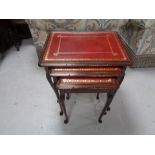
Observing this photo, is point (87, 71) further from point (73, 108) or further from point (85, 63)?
point (73, 108)

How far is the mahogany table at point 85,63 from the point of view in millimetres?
806

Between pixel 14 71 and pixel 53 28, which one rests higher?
pixel 53 28

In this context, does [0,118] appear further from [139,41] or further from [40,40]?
[139,41]

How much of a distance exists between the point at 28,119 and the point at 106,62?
2.77ft

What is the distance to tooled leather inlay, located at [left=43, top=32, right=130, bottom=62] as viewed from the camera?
2.74 feet

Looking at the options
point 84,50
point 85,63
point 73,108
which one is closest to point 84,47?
point 84,50

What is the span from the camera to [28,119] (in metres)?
1.24

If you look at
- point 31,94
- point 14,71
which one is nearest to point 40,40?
point 14,71

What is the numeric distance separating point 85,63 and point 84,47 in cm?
17

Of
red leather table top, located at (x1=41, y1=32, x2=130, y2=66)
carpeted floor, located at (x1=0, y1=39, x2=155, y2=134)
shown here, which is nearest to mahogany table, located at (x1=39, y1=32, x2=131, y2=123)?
red leather table top, located at (x1=41, y1=32, x2=130, y2=66)

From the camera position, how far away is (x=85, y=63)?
801mm

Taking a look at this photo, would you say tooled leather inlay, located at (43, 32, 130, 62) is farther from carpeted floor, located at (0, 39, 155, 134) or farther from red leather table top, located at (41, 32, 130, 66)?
carpeted floor, located at (0, 39, 155, 134)

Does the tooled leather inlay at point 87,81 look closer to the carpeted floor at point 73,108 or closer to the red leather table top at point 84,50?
the red leather table top at point 84,50

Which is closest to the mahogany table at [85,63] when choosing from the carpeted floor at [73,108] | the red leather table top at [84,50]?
the red leather table top at [84,50]
